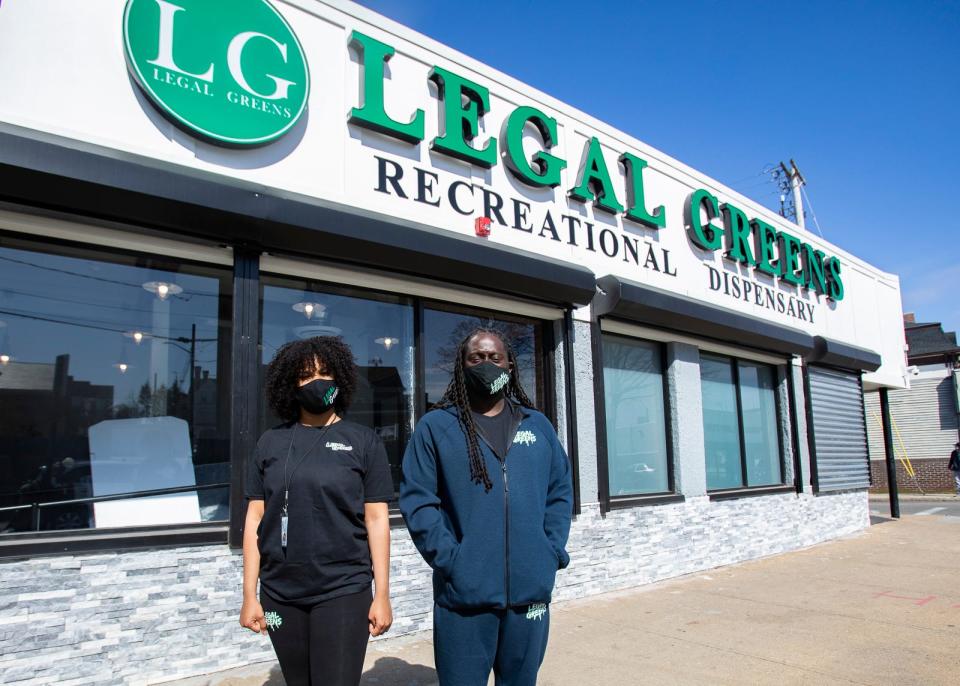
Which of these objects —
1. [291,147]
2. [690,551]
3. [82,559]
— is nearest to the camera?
[82,559]

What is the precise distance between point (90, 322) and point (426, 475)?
321 cm

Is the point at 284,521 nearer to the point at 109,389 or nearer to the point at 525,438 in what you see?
the point at 525,438

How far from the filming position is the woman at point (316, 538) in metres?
2.60

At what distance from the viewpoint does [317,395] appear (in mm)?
2848

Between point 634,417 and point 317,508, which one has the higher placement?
point 634,417

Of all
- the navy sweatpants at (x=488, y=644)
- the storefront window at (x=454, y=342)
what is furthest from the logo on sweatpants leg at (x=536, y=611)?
the storefront window at (x=454, y=342)

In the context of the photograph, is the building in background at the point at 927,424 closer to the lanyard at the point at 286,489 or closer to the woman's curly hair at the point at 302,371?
the woman's curly hair at the point at 302,371

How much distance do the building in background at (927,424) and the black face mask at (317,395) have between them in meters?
24.9

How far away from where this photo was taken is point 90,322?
186 inches

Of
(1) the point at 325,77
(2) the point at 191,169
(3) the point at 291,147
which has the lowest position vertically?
(2) the point at 191,169

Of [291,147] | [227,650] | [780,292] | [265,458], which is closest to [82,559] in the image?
[227,650]

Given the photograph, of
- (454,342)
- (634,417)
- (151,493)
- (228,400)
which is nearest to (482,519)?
(228,400)

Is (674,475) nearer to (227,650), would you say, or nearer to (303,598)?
(227,650)

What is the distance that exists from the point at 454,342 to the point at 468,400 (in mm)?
3673
